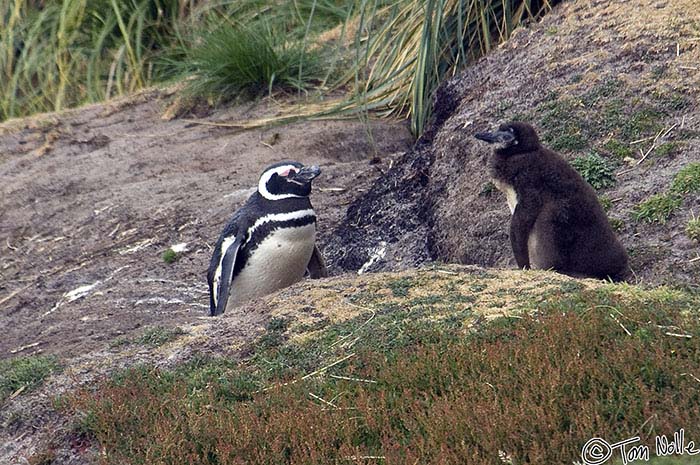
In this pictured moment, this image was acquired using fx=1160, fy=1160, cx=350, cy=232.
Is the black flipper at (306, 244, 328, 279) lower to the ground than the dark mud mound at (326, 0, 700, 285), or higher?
lower

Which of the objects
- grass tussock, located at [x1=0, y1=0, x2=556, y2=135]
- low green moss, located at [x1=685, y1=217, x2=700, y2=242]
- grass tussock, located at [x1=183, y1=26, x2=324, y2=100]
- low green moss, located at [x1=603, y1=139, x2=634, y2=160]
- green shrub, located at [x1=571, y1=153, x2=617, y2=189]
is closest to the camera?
low green moss, located at [x1=685, y1=217, x2=700, y2=242]

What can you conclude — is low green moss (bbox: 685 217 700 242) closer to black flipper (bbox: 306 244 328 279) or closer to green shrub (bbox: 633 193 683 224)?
green shrub (bbox: 633 193 683 224)

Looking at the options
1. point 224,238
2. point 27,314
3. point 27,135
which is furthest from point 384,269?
point 27,135

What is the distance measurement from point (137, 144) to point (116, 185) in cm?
95

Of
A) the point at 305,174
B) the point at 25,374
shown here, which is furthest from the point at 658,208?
the point at 25,374

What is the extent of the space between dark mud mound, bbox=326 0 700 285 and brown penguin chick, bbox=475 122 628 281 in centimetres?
35

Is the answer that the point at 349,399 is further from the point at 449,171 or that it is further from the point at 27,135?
the point at 27,135

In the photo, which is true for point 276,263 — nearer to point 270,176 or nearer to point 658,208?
point 270,176

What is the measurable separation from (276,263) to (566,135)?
2.27 meters

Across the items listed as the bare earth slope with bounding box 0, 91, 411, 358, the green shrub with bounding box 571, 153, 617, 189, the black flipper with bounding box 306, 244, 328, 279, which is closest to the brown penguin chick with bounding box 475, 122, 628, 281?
the green shrub with bounding box 571, 153, 617, 189

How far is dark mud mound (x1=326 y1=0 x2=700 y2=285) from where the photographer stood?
728 cm

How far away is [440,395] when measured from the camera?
4754 millimetres

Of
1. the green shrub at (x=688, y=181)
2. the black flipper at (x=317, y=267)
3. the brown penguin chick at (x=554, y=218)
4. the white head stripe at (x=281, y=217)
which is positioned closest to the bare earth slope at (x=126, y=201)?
the black flipper at (x=317, y=267)

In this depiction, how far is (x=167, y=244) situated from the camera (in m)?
9.29
